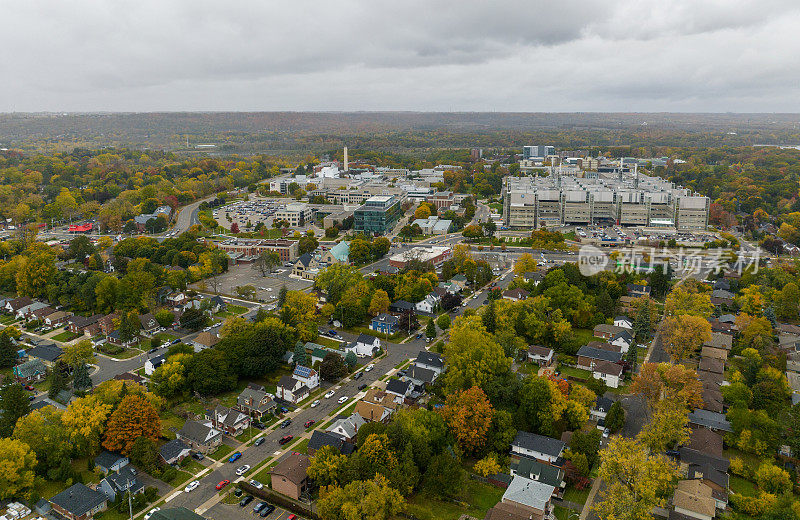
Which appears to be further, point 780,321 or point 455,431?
point 780,321

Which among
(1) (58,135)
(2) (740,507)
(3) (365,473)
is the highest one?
(1) (58,135)

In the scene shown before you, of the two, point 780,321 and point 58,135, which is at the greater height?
point 58,135

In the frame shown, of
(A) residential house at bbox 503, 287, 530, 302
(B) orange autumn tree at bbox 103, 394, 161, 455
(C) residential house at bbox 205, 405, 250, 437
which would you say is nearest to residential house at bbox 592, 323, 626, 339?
(A) residential house at bbox 503, 287, 530, 302

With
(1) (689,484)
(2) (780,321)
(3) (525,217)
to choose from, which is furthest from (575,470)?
(3) (525,217)

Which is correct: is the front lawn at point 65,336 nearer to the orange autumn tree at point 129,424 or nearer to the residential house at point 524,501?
the orange autumn tree at point 129,424

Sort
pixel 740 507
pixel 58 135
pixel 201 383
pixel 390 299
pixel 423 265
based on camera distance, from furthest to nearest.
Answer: pixel 58 135
pixel 423 265
pixel 390 299
pixel 201 383
pixel 740 507

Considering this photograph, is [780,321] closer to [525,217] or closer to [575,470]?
[575,470]

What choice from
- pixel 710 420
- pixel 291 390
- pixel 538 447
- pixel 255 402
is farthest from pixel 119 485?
pixel 710 420
